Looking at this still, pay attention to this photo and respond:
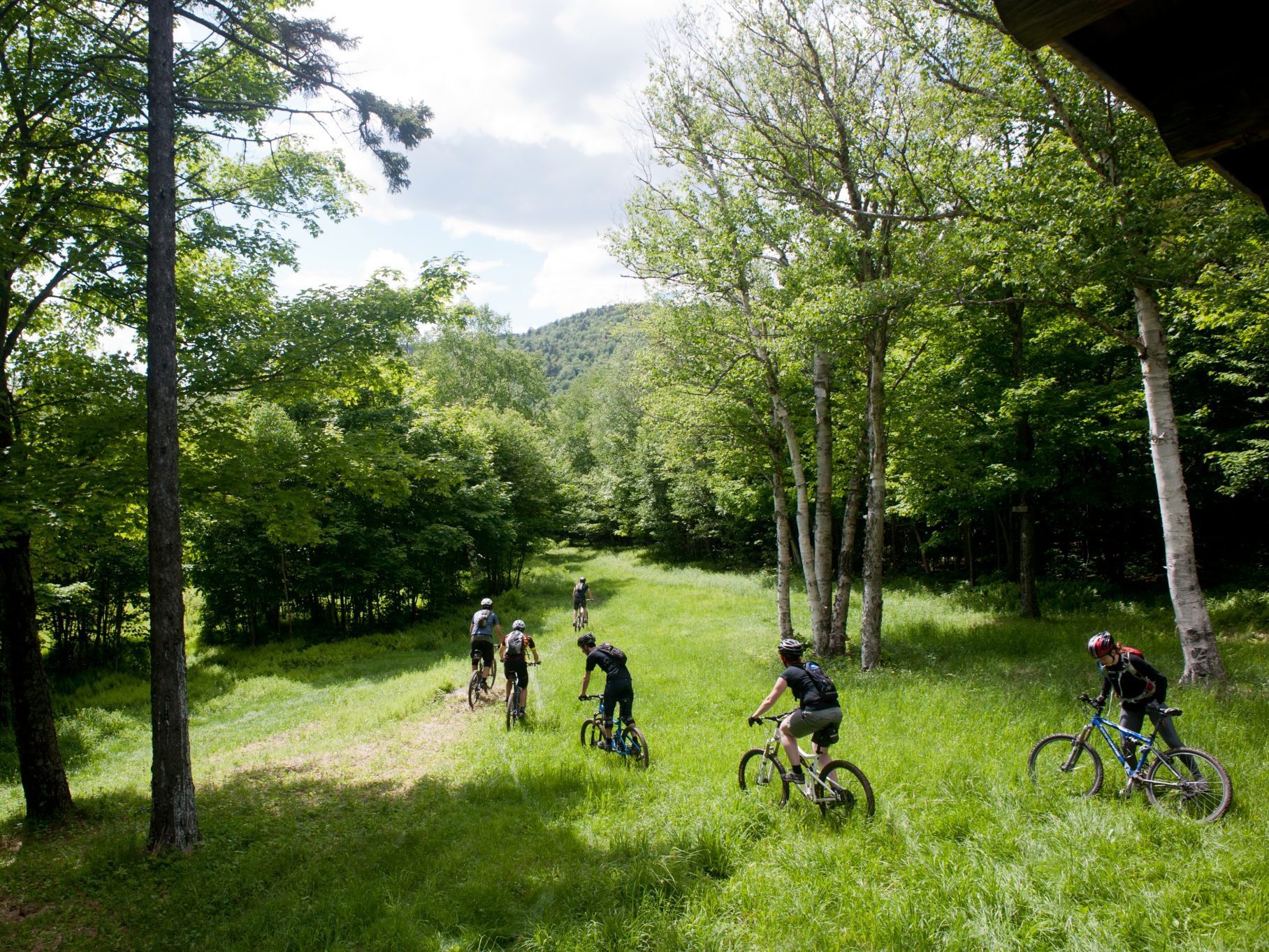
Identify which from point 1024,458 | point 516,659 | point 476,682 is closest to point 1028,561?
point 1024,458

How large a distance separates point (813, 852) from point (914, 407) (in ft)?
39.3

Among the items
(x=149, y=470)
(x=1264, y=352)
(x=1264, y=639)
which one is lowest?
(x=1264, y=639)

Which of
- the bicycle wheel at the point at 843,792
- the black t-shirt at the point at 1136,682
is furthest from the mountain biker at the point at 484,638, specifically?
the black t-shirt at the point at 1136,682

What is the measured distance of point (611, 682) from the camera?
28.3 ft

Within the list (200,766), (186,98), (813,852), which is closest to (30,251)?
(186,98)

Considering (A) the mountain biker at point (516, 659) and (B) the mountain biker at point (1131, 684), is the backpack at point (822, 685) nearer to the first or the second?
(B) the mountain biker at point (1131, 684)

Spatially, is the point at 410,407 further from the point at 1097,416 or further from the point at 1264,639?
the point at 1264,639

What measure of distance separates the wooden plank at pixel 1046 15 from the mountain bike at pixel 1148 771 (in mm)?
6037

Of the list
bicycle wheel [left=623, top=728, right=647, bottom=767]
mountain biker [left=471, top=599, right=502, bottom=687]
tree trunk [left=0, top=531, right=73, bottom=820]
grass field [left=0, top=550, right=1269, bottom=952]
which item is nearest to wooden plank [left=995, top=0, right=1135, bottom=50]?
grass field [left=0, top=550, right=1269, bottom=952]

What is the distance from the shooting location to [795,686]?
21.1 feet

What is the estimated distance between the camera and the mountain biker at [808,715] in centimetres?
629

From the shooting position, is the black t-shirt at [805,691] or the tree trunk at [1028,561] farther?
the tree trunk at [1028,561]

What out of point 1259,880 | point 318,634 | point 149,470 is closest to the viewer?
point 1259,880

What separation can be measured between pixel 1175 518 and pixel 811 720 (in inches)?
284
